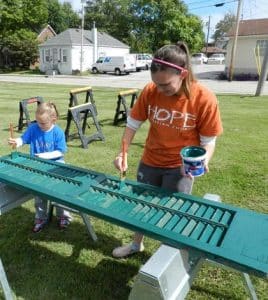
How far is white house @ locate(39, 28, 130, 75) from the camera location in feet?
123

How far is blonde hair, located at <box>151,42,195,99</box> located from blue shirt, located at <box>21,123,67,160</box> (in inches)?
66.0

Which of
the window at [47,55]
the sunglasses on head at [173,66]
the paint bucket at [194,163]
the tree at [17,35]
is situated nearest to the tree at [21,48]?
the tree at [17,35]

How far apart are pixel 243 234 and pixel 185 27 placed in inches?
1996

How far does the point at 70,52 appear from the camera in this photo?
3738cm

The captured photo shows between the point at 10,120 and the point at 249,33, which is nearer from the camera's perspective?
the point at 10,120

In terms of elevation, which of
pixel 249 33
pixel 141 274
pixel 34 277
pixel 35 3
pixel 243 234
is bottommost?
pixel 34 277

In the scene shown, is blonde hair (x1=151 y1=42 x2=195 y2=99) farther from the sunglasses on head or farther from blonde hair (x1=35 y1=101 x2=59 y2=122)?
blonde hair (x1=35 y1=101 x2=59 y2=122)

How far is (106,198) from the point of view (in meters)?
2.41

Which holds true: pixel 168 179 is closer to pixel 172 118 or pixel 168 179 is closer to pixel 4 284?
pixel 172 118

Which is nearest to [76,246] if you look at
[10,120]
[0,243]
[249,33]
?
[0,243]

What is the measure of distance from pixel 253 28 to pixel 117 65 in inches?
507

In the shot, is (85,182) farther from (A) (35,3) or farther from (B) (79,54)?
(A) (35,3)

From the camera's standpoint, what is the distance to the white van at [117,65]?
34500 millimetres

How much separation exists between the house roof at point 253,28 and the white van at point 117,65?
387 inches
